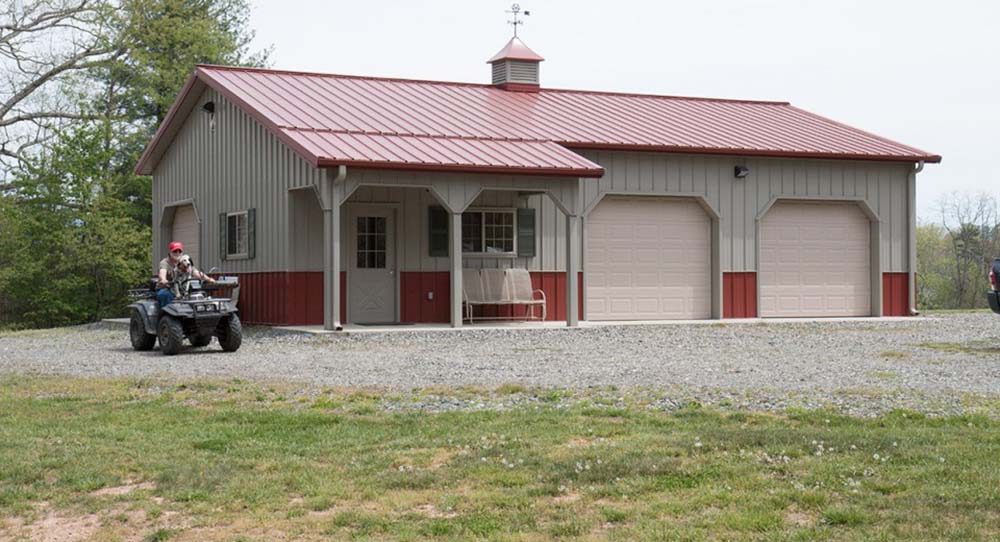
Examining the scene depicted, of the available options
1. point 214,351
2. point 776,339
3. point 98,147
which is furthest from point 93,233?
point 776,339

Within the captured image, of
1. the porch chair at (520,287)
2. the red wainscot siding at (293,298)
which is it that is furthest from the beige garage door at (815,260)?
the red wainscot siding at (293,298)

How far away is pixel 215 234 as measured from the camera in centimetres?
2266

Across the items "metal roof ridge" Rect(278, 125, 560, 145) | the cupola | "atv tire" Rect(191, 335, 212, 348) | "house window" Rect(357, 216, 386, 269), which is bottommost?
"atv tire" Rect(191, 335, 212, 348)

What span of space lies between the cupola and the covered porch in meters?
4.77

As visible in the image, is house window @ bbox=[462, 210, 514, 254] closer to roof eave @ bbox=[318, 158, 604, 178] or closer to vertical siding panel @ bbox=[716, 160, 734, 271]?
roof eave @ bbox=[318, 158, 604, 178]

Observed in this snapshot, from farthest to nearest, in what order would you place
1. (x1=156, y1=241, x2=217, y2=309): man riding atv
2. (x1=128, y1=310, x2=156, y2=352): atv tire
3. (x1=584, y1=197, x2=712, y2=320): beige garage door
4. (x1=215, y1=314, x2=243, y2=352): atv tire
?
1. (x1=584, y1=197, x2=712, y2=320): beige garage door
2. (x1=128, y1=310, x2=156, y2=352): atv tire
3. (x1=156, y1=241, x2=217, y2=309): man riding atv
4. (x1=215, y1=314, x2=243, y2=352): atv tire

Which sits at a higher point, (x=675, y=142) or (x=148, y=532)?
(x=675, y=142)

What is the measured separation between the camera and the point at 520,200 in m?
21.4

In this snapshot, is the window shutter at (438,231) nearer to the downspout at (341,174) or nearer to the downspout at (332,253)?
the downspout at (332,253)

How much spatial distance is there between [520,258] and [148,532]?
1556 cm

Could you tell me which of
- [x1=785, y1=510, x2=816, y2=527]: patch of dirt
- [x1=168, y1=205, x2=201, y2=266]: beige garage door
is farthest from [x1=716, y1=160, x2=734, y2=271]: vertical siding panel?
[x1=785, y1=510, x2=816, y2=527]: patch of dirt

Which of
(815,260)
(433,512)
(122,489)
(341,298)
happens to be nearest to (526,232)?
(341,298)

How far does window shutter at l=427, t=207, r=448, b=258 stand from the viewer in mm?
20811

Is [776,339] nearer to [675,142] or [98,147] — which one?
[675,142]
